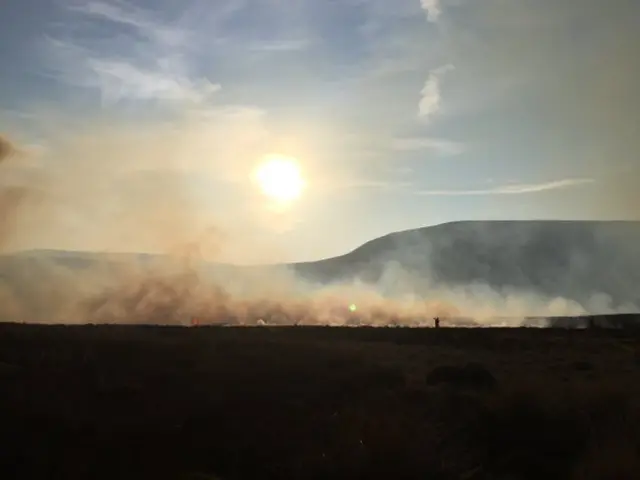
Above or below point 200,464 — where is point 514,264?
A: above

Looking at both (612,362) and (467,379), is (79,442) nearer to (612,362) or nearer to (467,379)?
(467,379)

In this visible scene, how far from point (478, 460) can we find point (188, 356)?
527 inches

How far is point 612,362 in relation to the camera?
26906 mm

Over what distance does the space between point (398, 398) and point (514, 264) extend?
7866 centimetres

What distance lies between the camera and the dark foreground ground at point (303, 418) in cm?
1181

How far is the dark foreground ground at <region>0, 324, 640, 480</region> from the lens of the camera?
38.8 feet

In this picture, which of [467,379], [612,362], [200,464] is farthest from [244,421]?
[612,362]

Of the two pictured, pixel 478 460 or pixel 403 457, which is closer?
pixel 403 457

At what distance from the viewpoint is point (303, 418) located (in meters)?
14.7

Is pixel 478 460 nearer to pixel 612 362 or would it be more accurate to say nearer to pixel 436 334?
pixel 612 362

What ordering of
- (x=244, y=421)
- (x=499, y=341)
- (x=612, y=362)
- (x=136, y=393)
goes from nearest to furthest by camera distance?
1. (x=244, y=421)
2. (x=136, y=393)
3. (x=612, y=362)
4. (x=499, y=341)

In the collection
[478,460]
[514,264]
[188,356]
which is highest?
[514,264]

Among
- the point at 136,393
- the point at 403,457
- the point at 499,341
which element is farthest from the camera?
the point at 499,341

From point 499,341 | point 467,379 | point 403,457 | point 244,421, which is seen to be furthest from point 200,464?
point 499,341
